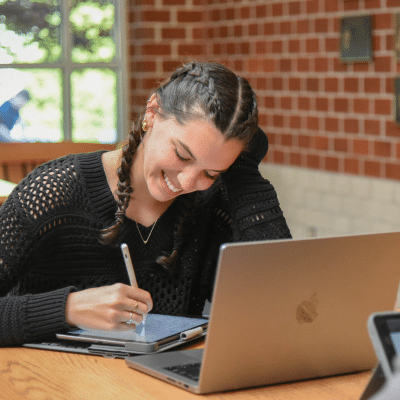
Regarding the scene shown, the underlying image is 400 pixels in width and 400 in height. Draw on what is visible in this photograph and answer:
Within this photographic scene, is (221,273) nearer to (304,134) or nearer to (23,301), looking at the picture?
(23,301)

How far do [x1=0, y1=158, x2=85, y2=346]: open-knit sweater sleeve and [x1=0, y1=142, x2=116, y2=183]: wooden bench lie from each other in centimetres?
119

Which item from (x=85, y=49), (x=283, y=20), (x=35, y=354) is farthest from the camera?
(x=85, y=49)

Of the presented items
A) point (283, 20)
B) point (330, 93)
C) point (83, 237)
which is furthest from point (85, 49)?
point (83, 237)

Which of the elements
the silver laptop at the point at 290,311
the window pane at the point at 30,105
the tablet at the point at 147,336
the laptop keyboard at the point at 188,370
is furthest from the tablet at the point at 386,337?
the window pane at the point at 30,105

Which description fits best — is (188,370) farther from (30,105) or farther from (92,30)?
(92,30)

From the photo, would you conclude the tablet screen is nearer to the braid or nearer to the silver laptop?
the silver laptop

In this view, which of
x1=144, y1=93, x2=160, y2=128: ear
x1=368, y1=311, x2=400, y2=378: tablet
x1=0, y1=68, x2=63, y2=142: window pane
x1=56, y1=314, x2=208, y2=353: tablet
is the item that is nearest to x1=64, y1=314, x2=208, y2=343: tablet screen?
x1=56, y1=314, x2=208, y2=353: tablet

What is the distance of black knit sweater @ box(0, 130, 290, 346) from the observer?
1.38 metres

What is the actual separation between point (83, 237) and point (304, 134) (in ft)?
6.68

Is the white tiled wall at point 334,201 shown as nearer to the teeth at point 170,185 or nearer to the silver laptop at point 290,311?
the teeth at point 170,185

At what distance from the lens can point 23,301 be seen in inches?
51.3

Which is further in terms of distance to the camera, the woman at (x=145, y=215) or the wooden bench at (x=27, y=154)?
the wooden bench at (x=27, y=154)

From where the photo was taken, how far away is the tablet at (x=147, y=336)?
3.91 feet

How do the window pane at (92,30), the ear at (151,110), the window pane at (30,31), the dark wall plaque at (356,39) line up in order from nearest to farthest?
the ear at (151,110) → the dark wall plaque at (356,39) → the window pane at (30,31) → the window pane at (92,30)
